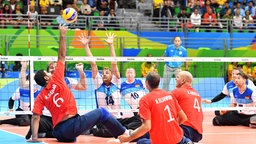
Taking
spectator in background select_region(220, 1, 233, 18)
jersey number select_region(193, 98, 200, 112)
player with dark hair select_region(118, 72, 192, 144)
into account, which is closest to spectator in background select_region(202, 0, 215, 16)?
spectator in background select_region(220, 1, 233, 18)

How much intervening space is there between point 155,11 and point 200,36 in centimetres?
312

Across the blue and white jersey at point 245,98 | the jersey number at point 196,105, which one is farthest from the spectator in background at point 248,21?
the jersey number at point 196,105

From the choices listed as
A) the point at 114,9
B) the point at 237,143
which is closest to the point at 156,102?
the point at 237,143

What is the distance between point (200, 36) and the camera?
25.8 metres

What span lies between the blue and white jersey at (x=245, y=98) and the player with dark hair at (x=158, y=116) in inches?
220

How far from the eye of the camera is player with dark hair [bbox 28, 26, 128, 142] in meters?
8.84

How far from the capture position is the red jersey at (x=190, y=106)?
8.91 meters

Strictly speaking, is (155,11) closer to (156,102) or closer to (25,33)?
(25,33)

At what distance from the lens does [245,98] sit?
514 inches

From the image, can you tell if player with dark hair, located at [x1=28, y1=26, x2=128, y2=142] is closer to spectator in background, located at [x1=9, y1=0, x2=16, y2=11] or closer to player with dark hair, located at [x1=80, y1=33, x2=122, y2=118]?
player with dark hair, located at [x1=80, y1=33, x2=122, y2=118]

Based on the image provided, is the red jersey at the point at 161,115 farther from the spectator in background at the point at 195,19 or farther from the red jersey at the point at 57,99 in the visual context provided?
the spectator in background at the point at 195,19

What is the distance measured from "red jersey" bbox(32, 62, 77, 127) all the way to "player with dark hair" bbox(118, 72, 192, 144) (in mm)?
1654

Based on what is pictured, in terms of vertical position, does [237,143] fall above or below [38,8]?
below

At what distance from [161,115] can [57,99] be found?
2288 mm
